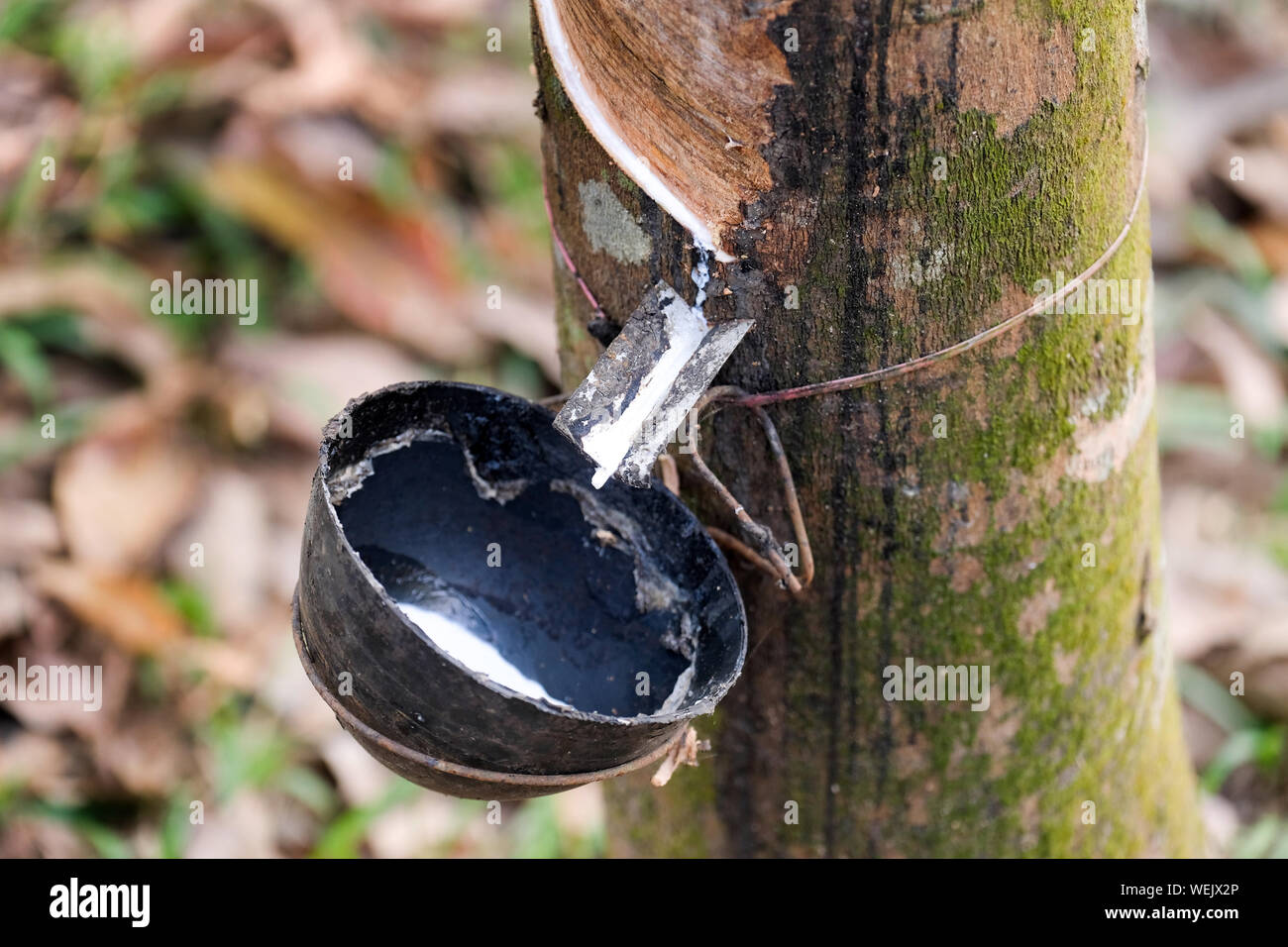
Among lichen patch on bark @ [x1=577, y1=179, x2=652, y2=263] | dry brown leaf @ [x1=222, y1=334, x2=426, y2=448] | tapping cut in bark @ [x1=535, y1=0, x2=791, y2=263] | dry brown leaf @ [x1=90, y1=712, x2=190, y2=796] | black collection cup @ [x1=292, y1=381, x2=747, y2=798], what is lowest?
dry brown leaf @ [x1=90, y1=712, x2=190, y2=796]

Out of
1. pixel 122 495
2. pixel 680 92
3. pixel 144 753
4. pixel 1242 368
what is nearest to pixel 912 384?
pixel 680 92

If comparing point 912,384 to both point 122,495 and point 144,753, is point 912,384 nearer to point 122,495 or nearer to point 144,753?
point 144,753

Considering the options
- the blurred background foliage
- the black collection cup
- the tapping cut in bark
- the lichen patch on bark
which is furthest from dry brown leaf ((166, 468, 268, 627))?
the tapping cut in bark

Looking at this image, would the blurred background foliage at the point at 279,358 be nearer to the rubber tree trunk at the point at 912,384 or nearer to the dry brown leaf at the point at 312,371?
the dry brown leaf at the point at 312,371

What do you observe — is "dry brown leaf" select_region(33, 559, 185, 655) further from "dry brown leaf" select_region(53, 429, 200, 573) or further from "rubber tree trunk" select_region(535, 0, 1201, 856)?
"rubber tree trunk" select_region(535, 0, 1201, 856)

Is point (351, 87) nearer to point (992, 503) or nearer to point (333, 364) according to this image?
point (333, 364)

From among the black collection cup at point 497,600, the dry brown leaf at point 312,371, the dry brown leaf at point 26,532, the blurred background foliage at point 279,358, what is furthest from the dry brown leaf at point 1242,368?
the dry brown leaf at point 26,532
